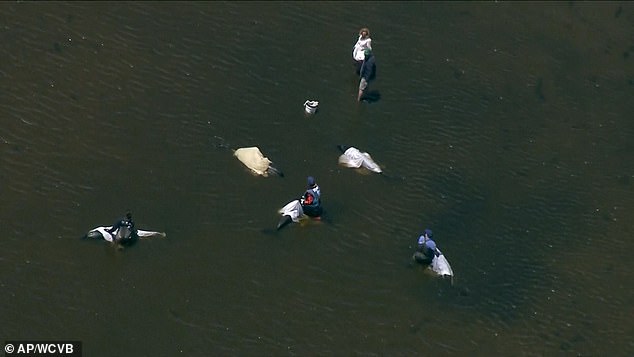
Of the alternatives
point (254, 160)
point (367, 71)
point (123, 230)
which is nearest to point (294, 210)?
point (254, 160)

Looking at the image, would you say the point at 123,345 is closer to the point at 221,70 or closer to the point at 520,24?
the point at 221,70

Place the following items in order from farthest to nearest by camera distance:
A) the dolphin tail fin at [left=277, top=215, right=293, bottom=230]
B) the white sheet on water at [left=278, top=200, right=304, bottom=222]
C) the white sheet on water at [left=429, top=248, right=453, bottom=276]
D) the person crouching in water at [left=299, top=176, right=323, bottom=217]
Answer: the white sheet on water at [left=278, top=200, right=304, bottom=222] → the dolphin tail fin at [left=277, top=215, right=293, bottom=230] → the person crouching in water at [left=299, top=176, right=323, bottom=217] → the white sheet on water at [left=429, top=248, right=453, bottom=276]

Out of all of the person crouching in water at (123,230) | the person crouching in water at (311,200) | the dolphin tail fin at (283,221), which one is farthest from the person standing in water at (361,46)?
the person crouching in water at (123,230)

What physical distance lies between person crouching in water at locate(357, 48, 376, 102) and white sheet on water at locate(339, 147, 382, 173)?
10.6 feet

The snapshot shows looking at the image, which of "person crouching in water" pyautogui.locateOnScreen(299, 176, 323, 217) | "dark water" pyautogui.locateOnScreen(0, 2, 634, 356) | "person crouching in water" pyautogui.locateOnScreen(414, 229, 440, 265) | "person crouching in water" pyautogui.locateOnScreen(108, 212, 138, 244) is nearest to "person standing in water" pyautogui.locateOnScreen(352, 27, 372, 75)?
"dark water" pyautogui.locateOnScreen(0, 2, 634, 356)

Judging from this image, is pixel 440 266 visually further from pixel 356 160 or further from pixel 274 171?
pixel 274 171

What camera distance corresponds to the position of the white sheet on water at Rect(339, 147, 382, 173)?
32719 mm

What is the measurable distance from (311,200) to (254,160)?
2998mm

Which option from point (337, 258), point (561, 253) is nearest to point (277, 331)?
point (337, 258)

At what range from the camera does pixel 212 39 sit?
3697 centimetres

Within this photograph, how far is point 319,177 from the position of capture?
32.5 m

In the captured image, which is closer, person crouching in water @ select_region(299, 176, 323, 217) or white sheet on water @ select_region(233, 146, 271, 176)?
person crouching in water @ select_region(299, 176, 323, 217)

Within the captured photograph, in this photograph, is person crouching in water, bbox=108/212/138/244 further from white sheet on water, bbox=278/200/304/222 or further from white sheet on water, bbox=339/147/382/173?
white sheet on water, bbox=339/147/382/173

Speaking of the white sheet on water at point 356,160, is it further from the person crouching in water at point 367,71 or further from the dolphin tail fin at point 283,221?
the dolphin tail fin at point 283,221
